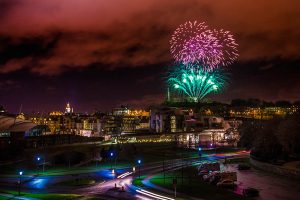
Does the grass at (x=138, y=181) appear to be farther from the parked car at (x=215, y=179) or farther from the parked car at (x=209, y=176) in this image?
the parked car at (x=215, y=179)

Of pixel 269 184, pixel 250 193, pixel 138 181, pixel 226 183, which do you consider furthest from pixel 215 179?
pixel 138 181

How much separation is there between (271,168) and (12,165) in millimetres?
58609

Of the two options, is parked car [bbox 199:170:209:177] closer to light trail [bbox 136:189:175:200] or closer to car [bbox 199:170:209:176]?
car [bbox 199:170:209:176]

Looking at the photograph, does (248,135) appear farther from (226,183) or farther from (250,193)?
(250,193)

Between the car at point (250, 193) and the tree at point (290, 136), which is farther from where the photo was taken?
the tree at point (290, 136)

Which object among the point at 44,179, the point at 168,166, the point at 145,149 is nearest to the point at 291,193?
the point at 168,166

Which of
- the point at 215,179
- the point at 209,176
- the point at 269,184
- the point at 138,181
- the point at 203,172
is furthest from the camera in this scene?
the point at 203,172

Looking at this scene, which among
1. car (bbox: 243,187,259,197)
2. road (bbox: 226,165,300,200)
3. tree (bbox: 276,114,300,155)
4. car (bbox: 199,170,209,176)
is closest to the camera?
car (bbox: 243,187,259,197)

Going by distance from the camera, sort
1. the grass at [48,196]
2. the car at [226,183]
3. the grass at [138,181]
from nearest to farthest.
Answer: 1. the grass at [48,196]
2. the car at [226,183]
3. the grass at [138,181]

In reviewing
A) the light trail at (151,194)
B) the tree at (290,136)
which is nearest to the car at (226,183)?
the light trail at (151,194)

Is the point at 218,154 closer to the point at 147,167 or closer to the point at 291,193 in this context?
the point at 147,167

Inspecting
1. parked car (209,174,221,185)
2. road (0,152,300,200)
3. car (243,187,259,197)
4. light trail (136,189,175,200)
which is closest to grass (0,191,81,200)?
road (0,152,300,200)

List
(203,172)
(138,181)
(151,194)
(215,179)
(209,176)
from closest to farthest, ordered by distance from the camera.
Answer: (151,194) < (215,179) < (209,176) < (138,181) < (203,172)

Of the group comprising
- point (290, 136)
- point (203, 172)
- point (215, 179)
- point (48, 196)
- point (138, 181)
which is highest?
point (290, 136)
